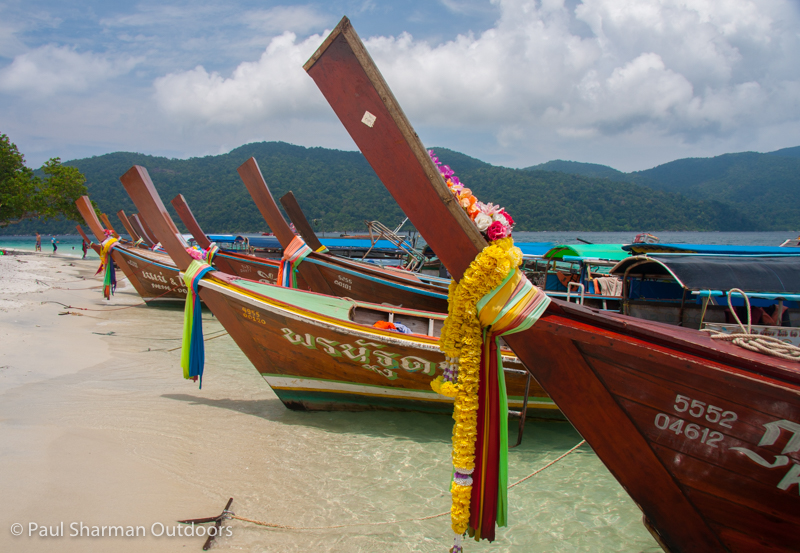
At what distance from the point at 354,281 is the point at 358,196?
79.6 meters

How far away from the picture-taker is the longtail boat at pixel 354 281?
8711mm

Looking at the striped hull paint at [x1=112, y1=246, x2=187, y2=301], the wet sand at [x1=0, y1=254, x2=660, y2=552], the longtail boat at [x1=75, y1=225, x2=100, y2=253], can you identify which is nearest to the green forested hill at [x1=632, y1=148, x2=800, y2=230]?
the striped hull paint at [x1=112, y1=246, x2=187, y2=301]

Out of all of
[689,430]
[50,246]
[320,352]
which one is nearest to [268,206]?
[320,352]

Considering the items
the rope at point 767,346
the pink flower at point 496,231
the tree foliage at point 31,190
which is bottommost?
the rope at point 767,346

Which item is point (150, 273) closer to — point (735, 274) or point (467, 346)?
point (467, 346)

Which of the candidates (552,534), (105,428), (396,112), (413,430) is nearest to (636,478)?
(552,534)

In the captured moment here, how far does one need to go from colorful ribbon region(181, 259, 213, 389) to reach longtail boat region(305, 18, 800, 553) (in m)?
3.94

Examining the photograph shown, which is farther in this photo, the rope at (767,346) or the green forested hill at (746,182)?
the green forested hill at (746,182)

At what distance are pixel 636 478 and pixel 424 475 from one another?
2.67 metres

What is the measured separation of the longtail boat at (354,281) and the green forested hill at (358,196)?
2619 inches

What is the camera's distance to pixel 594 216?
9138 centimetres

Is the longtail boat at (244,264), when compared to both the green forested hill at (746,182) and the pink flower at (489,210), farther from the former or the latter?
the green forested hill at (746,182)

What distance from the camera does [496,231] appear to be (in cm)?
230

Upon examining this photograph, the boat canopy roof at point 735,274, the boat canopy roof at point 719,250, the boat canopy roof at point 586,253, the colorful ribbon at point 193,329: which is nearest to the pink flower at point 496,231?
the colorful ribbon at point 193,329
